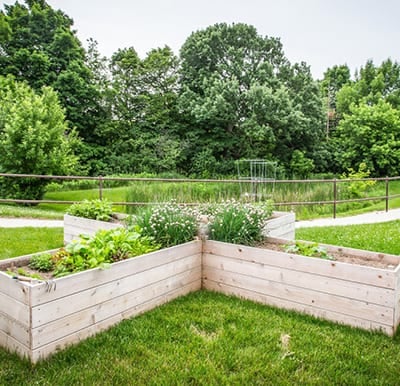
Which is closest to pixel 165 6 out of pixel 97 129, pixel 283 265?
pixel 97 129

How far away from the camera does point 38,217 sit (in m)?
6.01

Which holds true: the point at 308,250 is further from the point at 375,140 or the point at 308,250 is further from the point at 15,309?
the point at 375,140

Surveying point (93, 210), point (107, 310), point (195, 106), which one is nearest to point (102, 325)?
point (107, 310)

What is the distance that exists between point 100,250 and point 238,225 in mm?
1140

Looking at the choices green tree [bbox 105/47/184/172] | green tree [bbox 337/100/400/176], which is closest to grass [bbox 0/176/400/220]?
green tree [bbox 105/47/184/172]

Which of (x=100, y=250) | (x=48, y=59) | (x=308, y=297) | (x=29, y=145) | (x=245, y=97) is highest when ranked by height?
(x=48, y=59)

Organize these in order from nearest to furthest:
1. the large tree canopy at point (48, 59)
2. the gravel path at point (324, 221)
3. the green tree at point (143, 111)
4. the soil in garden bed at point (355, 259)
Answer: the soil in garden bed at point (355, 259)
the gravel path at point (324, 221)
the large tree canopy at point (48, 59)
the green tree at point (143, 111)

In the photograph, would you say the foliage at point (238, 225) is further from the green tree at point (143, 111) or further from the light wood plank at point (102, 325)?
the green tree at point (143, 111)

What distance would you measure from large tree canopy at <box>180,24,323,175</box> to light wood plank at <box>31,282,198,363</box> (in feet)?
40.4

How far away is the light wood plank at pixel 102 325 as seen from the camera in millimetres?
1827

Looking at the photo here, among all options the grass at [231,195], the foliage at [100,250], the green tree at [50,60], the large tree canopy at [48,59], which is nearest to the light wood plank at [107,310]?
the foliage at [100,250]

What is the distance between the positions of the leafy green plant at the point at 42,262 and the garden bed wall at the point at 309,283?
1.15m

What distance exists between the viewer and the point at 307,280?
2404 millimetres

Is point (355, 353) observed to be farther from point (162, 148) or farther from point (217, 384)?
point (162, 148)
